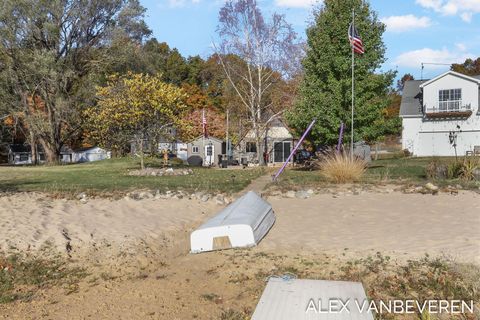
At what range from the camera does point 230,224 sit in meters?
7.68

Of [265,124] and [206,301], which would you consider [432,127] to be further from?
[206,301]

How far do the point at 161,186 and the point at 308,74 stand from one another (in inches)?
509

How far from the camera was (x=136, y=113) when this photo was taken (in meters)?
23.0

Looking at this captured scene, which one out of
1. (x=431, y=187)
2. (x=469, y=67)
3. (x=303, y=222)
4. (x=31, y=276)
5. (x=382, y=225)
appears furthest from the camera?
(x=469, y=67)

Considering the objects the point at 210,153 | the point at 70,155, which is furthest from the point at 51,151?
the point at 70,155

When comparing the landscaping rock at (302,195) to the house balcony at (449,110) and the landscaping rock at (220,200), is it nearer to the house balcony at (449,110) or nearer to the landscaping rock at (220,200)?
the landscaping rock at (220,200)

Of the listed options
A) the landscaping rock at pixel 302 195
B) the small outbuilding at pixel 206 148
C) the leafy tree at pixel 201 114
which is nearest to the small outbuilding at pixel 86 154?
the leafy tree at pixel 201 114

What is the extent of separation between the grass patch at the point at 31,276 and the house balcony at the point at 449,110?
3754cm

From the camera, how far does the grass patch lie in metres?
6.08

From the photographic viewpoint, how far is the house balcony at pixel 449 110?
3903cm

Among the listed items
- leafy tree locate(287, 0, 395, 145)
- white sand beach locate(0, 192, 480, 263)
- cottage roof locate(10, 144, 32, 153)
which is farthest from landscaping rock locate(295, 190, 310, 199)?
cottage roof locate(10, 144, 32, 153)

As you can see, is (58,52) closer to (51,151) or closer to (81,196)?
(51,151)

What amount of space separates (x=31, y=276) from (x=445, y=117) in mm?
38625

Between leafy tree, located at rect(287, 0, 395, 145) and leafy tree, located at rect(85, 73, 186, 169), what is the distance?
590 cm
